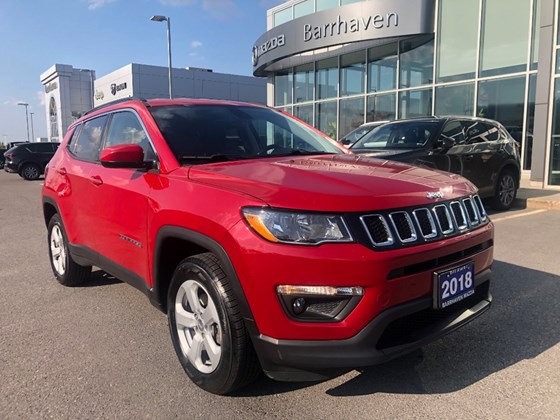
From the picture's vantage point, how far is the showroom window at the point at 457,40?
14.2 metres

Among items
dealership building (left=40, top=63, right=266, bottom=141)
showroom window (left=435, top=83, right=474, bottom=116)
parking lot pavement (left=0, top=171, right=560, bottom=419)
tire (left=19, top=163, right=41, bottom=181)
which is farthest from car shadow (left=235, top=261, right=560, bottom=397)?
dealership building (left=40, top=63, right=266, bottom=141)

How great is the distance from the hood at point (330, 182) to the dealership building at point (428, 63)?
10.8 meters

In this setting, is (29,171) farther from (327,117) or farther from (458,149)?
(458,149)

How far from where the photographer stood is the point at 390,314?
224cm

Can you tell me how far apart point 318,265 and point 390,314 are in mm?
423

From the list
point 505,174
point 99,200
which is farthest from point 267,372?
point 505,174

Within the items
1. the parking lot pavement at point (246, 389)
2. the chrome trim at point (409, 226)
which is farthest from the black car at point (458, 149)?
the chrome trim at point (409, 226)

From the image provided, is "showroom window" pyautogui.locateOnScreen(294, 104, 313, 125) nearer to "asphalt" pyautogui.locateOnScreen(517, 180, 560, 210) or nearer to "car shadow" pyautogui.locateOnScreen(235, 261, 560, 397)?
"asphalt" pyautogui.locateOnScreen(517, 180, 560, 210)

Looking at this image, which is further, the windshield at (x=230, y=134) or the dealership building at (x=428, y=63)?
the dealership building at (x=428, y=63)

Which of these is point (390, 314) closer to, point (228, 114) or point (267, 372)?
point (267, 372)

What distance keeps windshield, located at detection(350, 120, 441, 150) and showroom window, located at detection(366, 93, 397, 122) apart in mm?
8626

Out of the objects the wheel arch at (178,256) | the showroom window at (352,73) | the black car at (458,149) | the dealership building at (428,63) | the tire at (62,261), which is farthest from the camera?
the showroom window at (352,73)

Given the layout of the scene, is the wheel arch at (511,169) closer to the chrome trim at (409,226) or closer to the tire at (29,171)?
the chrome trim at (409,226)

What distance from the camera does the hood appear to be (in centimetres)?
227
